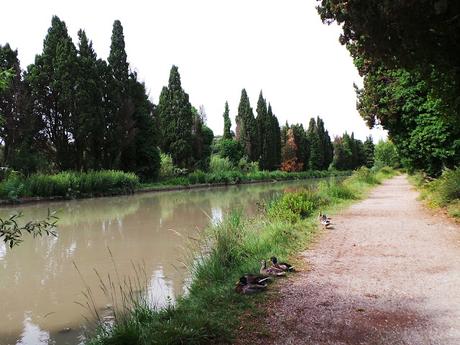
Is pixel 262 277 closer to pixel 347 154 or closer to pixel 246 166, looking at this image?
pixel 246 166

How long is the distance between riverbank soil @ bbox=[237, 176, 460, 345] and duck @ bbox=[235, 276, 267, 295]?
10.3 inches

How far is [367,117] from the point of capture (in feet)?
66.3

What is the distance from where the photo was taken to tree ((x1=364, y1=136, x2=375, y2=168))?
328 ft

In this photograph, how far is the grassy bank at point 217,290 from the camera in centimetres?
410

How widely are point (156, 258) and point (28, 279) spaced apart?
2.41 metres

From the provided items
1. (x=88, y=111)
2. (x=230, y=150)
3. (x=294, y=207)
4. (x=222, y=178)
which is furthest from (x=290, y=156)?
(x=294, y=207)

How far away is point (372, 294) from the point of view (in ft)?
17.8

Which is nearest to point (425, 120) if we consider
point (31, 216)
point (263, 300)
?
point (263, 300)

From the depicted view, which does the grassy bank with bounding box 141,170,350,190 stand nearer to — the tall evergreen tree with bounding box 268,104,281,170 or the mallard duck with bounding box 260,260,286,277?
the tall evergreen tree with bounding box 268,104,281,170

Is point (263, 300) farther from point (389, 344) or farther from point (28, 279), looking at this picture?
point (28, 279)

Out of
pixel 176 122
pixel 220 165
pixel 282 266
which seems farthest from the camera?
pixel 220 165

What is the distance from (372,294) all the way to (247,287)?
148 cm

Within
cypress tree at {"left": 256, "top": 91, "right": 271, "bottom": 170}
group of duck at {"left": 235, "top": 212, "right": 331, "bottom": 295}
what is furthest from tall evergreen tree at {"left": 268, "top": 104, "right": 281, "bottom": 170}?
group of duck at {"left": 235, "top": 212, "right": 331, "bottom": 295}

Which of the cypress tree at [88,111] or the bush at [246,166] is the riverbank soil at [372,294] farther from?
the bush at [246,166]
